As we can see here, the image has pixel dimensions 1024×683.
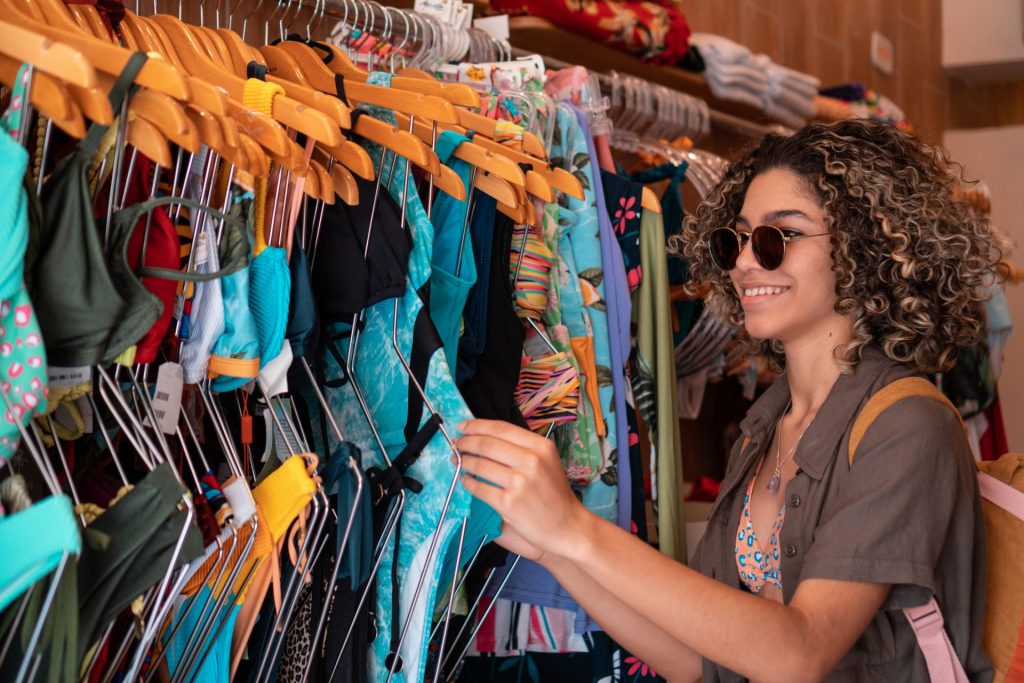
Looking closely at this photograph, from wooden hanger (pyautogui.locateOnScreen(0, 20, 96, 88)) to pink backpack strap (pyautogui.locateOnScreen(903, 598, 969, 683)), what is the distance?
4.02 ft

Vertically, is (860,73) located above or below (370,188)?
above

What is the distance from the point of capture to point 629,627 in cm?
177

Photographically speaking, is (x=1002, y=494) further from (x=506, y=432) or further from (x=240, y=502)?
(x=240, y=502)

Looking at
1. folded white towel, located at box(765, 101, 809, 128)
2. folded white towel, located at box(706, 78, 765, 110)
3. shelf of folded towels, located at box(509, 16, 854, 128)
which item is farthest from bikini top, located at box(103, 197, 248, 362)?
folded white towel, located at box(765, 101, 809, 128)

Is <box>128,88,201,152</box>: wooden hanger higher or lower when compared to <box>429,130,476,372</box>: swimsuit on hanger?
higher

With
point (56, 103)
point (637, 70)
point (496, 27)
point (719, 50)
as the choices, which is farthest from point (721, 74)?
point (56, 103)

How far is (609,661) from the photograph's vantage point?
78.5 inches

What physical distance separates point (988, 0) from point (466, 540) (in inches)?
171

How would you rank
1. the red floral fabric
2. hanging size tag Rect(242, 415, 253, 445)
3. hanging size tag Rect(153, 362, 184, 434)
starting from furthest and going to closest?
the red floral fabric
hanging size tag Rect(242, 415, 253, 445)
hanging size tag Rect(153, 362, 184, 434)

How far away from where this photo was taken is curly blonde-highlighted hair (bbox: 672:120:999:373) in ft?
5.55

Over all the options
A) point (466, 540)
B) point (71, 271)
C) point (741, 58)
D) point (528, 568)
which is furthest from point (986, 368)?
point (71, 271)

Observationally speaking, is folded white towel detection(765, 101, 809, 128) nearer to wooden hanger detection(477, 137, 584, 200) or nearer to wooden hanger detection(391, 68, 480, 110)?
wooden hanger detection(477, 137, 584, 200)

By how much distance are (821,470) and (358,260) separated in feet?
2.44

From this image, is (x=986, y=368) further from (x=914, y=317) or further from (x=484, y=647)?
(x=484, y=647)
